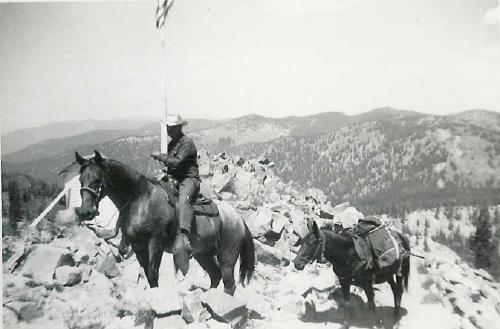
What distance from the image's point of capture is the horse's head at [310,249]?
575cm

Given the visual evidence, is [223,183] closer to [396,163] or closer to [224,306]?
[224,306]

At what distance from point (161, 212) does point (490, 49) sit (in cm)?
815

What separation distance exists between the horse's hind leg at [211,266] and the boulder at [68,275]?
268 centimetres

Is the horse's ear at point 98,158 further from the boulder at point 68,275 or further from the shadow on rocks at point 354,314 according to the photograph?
the shadow on rocks at point 354,314

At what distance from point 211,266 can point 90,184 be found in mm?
2507

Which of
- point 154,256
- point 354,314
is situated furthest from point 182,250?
point 354,314

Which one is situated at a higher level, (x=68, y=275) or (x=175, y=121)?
(x=175, y=121)

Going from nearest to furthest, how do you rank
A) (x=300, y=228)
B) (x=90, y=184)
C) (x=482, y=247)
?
(x=90, y=184)
(x=300, y=228)
(x=482, y=247)

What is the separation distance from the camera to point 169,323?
5.66 meters

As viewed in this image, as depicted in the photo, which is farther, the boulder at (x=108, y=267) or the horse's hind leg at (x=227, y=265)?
the boulder at (x=108, y=267)

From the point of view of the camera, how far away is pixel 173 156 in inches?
226

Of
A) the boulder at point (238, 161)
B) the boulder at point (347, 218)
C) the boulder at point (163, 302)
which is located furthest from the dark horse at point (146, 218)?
the boulder at point (238, 161)

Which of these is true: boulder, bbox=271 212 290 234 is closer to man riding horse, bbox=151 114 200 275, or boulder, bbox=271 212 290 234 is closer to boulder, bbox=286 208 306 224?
boulder, bbox=286 208 306 224

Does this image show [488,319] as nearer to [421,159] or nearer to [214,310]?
[214,310]
